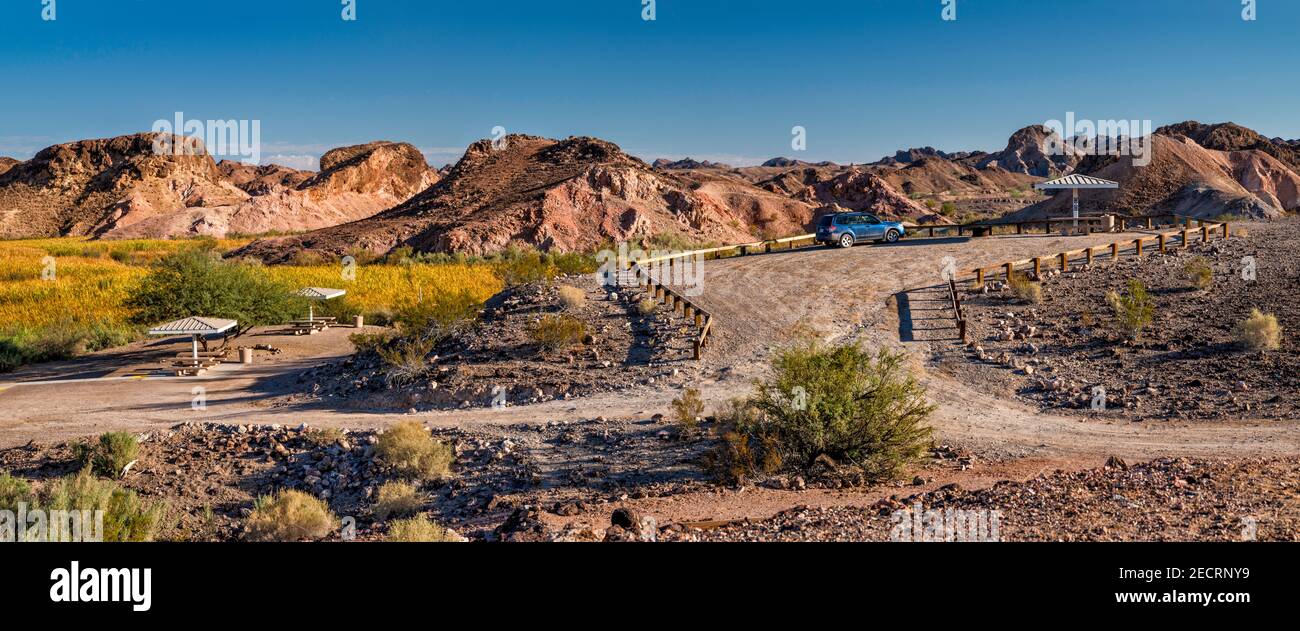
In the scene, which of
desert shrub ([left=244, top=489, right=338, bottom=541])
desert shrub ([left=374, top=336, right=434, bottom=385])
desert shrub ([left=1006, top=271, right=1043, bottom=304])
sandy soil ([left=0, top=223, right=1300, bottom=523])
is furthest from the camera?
desert shrub ([left=1006, top=271, right=1043, bottom=304])

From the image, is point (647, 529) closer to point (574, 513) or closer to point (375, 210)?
point (574, 513)

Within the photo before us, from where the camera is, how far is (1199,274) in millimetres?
22203

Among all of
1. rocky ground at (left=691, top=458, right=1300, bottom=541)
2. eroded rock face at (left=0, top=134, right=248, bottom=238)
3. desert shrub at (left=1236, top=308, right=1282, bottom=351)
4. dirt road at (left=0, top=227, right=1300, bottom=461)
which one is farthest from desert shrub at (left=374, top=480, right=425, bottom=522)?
eroded rock face at (left=0, top=134, right=248, bottom=238)

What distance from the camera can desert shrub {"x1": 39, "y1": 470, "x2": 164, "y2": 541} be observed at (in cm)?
970

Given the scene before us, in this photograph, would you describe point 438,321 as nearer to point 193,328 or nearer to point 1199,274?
point 193,328

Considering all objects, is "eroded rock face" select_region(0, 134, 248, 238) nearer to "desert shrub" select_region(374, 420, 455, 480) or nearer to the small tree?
"desert shrub" select_region(374, 420, 455, 480)

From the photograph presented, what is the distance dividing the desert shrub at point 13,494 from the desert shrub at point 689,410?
28.4 ft

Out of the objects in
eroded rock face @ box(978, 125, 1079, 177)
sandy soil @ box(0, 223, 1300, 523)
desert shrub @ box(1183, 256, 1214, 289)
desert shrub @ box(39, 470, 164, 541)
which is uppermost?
eroded rock face @ box(978, 125, 1079, 177)

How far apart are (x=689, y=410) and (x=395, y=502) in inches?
207

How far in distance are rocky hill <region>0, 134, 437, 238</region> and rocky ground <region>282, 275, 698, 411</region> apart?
6445 centimetres

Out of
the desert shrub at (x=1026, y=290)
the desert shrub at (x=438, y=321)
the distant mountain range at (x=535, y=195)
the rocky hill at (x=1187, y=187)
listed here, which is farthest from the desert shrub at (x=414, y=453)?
the rocky hill at (x=1187, y=187)

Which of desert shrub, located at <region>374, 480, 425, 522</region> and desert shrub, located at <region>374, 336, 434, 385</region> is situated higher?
desert shrub, located at <region>374, 336, 434, 385</region>

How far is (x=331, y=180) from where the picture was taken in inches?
3398

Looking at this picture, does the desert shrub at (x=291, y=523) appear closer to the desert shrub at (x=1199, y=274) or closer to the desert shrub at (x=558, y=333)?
the desert shrub at (x=558, y=333)
